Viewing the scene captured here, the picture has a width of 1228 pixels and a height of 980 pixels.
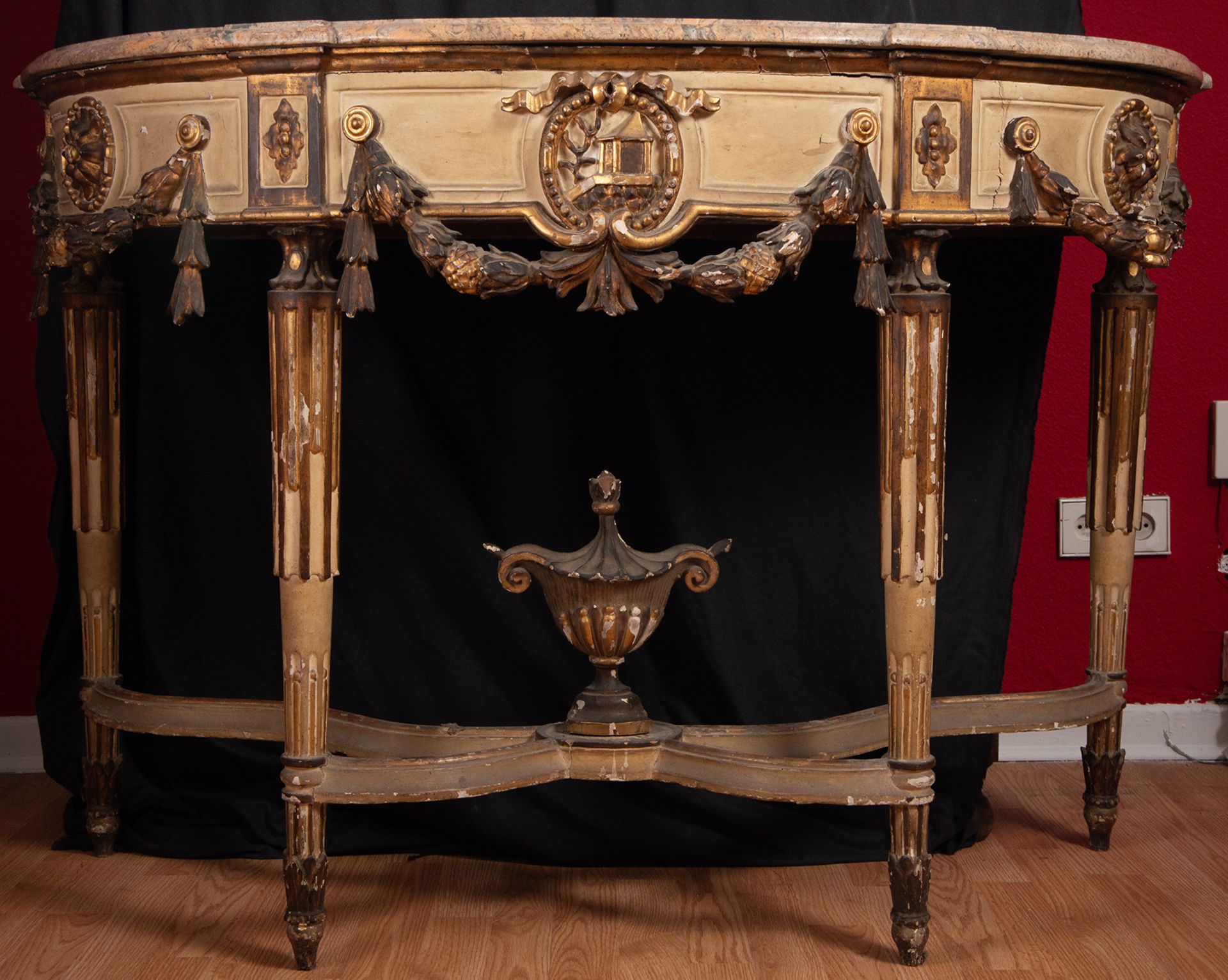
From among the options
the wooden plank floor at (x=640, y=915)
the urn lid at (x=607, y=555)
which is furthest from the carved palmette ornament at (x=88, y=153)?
the wooden plank floor at (x=640, y=915)

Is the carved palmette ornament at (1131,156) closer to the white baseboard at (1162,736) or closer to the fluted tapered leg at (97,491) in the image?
the white baseboard at (1162,736)

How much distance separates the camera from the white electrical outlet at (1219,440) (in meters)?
2.48

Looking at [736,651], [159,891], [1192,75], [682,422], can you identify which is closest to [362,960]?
[159,891]

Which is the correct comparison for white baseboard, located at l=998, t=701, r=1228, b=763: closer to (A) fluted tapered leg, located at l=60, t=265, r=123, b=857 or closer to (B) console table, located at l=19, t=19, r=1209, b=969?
(B) console table, located at l=19, t=19, r=1209, b=969

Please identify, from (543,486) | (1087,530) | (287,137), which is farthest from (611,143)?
(1087,530)

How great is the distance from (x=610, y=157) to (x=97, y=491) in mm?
914

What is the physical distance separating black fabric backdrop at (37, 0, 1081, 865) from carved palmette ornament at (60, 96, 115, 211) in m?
0.48

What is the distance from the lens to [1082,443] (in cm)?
250

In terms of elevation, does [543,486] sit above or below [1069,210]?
below

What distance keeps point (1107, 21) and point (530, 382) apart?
1.07 meters

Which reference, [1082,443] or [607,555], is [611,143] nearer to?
[607,555]

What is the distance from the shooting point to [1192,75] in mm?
1812

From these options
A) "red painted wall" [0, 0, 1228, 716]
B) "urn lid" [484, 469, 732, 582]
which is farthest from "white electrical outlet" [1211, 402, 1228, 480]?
"urn lid" [484, 469, 732, 582]

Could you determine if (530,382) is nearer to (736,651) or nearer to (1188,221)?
(736,651)
